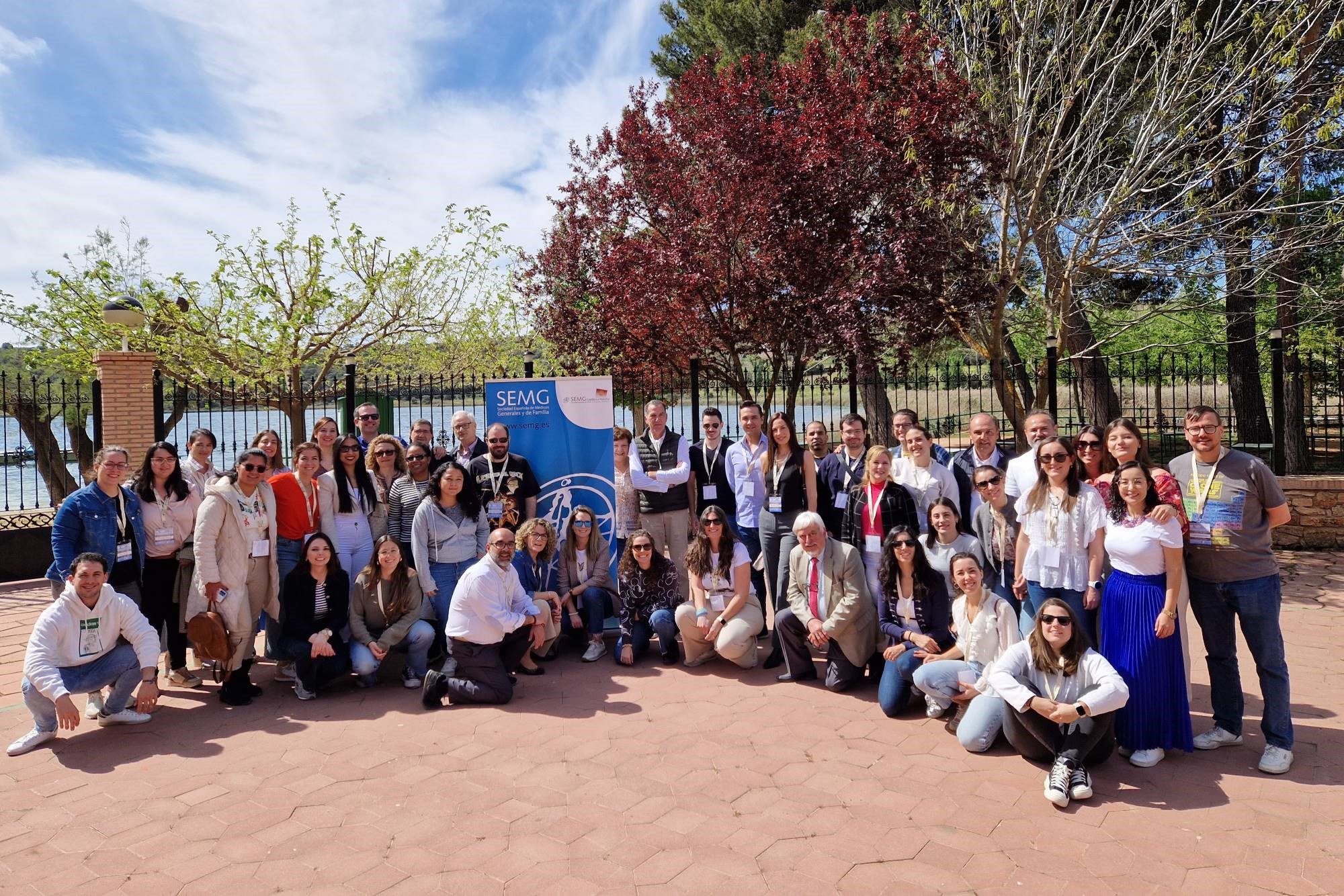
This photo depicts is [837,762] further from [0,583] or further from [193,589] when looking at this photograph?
[0,583]

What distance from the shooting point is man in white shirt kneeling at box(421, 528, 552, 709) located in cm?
502

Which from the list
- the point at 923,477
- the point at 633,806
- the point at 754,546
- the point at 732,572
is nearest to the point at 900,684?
the point at 732,572

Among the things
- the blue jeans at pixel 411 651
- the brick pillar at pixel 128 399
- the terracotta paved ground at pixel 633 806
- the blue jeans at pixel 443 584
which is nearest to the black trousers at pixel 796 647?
the terracotta paved ground at pixel 633 806

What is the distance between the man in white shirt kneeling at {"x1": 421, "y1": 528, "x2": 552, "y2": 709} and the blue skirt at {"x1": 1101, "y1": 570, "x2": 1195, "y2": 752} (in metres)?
3.45

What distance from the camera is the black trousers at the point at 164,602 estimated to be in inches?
214

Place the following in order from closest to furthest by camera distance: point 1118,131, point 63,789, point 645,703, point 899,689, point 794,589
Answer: point 63,789 → point 899,689 → point 645,703 → point 794,589 → point 1118,131

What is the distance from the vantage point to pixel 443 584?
18.7 feet

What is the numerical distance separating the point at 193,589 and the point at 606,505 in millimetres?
2962

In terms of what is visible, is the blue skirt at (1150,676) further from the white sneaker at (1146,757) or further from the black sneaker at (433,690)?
the black sneaker at (433,690)

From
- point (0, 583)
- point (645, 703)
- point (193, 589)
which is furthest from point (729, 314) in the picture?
point (0, 583)

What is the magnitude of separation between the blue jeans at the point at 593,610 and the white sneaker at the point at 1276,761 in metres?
4.00

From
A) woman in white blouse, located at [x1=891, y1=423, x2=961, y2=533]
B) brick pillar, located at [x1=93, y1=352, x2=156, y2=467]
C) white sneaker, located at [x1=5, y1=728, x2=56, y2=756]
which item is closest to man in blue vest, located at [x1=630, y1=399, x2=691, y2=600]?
woman in white blouse, located at [x1=891, y1=423, x2=961, y2=533]

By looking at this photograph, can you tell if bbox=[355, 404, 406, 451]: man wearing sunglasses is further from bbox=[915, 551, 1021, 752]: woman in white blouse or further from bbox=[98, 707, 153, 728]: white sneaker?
bbox=[915, 551, 1021, 752]: woman in white blouse

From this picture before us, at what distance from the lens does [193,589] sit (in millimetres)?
5285
